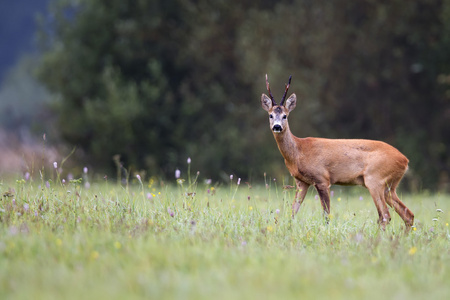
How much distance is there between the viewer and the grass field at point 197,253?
4.41 m

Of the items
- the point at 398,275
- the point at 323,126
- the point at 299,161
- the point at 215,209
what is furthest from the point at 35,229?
the point at 323,126

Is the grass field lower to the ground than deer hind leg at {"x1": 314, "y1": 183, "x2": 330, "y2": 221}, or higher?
lower

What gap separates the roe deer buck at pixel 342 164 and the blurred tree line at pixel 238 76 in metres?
7.87

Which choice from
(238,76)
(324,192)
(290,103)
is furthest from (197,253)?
(238,76)

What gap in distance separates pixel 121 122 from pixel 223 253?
50.8 feet

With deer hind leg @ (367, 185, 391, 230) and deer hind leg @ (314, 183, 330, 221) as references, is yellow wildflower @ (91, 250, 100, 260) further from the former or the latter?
deer hind leg @ (367, 185, 391, 230)

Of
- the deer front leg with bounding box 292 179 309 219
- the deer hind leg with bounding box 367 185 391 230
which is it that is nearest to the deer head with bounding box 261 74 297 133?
the deer front leg with bounding box 292 179 309 219

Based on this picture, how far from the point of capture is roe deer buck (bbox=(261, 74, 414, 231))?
832 centimetres

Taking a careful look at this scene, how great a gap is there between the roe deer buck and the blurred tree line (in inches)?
310

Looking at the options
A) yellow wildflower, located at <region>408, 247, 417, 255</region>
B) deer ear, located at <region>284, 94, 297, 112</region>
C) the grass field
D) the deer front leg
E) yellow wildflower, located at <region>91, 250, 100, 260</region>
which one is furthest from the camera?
deer ear, located at <region>284, 94, 297, 112</region>

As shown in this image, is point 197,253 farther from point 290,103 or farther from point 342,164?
point 290,103

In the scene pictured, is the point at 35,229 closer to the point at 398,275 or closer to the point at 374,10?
the point at 398,275

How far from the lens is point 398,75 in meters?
18.0

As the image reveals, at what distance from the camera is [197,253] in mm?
5191
